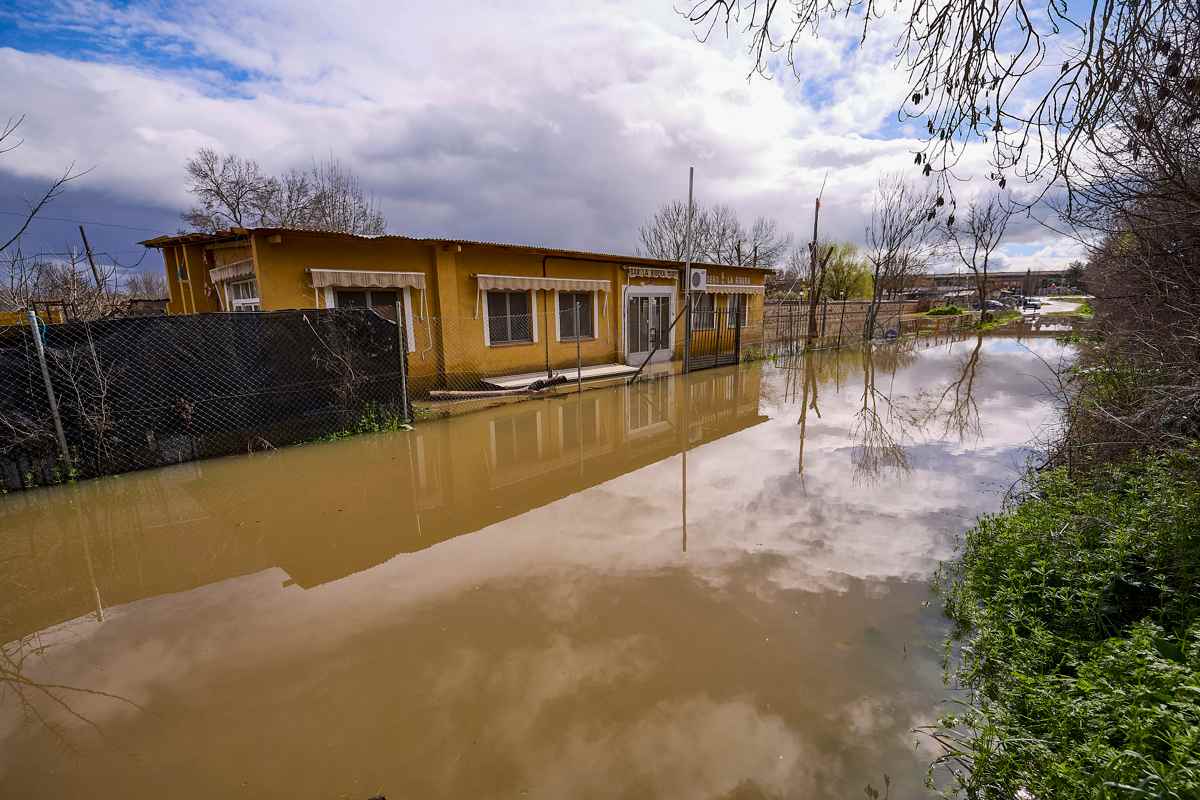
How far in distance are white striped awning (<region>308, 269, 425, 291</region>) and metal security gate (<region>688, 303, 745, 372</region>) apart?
8.18 metres

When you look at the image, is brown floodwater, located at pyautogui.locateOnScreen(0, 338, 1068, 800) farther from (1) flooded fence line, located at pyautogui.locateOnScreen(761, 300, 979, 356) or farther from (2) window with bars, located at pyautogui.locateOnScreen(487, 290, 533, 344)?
(1) flooded fence line, located at pyautogui.locateOnScreen(761, 300, 979, 356)

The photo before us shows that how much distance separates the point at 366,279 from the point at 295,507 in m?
5.78

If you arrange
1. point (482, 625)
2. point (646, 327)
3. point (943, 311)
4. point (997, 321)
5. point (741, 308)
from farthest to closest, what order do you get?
point (943, 311), point (997, 321), point (741, 308), point (646, 327), point (482, 625)

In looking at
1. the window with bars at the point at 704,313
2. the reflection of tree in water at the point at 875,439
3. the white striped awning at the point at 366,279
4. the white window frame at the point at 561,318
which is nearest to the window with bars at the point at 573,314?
the white window frame at the point at 561,318

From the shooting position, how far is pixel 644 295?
15742mm

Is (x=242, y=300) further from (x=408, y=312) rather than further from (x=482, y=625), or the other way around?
(x=482, y=625)

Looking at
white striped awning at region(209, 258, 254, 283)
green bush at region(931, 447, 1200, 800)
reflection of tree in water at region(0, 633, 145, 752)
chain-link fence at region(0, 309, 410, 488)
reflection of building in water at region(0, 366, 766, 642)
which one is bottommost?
reflection of tree in water at region(0, 633, 145, 752)

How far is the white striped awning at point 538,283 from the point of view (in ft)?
37.1

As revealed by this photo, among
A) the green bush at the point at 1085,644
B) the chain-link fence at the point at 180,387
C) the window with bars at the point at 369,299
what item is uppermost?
the window with bars at the point at 369,299

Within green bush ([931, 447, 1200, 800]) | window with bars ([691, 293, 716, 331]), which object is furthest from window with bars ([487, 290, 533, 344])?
green bush ([931, 447, 1200, 800])

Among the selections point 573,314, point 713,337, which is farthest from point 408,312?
point 713,337

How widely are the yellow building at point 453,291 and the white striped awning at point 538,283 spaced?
0.03 metres

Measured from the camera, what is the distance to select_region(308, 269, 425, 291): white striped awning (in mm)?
9164

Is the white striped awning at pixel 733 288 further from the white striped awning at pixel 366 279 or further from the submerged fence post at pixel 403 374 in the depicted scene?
the submerged fence post at pixel 403 374
